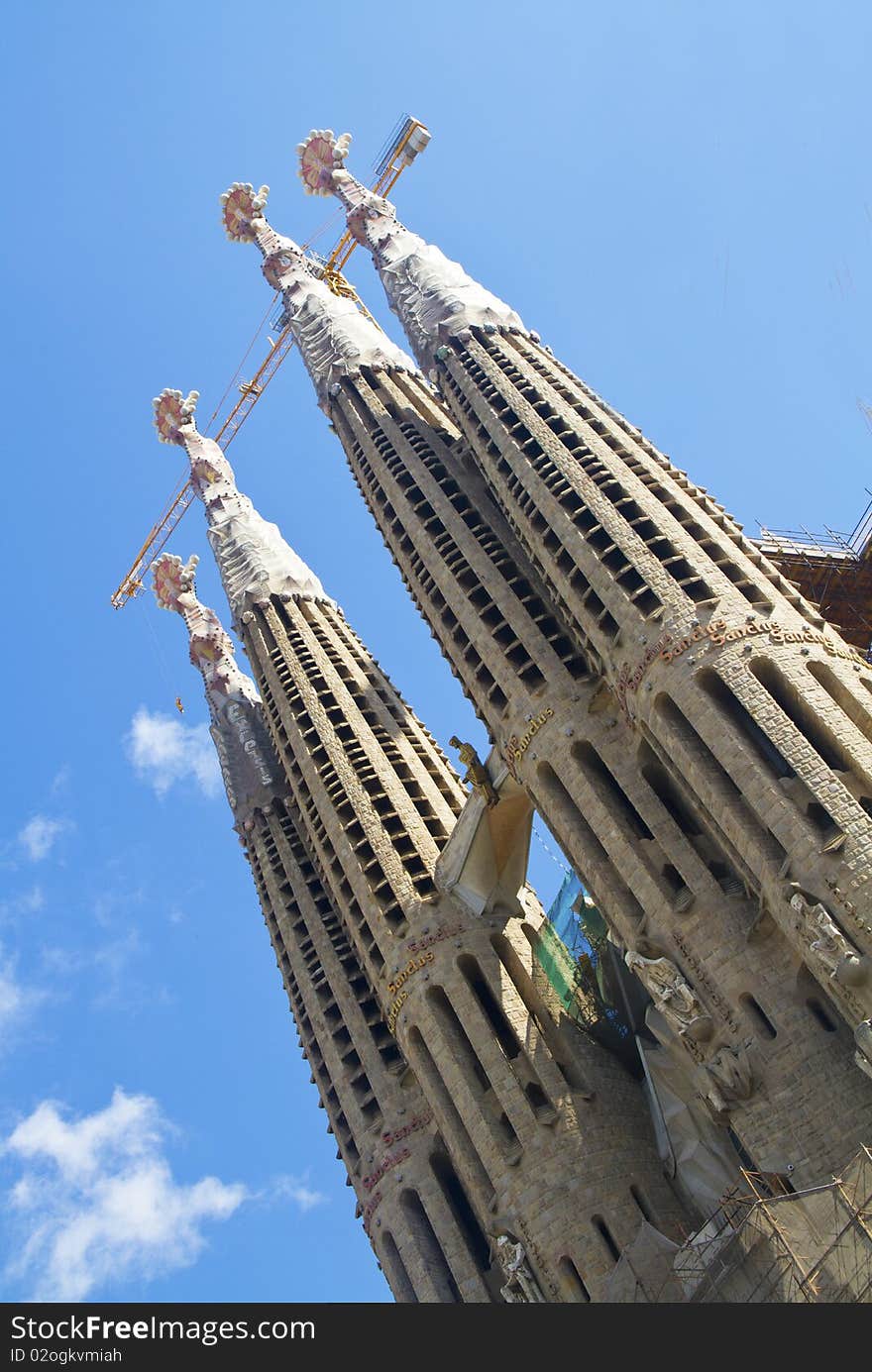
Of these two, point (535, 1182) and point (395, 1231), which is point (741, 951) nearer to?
point (535, 1182)

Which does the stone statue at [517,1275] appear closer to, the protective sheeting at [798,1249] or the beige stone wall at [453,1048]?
the beige stone wall at [453,1048]

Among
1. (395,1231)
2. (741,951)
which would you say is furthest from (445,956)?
(741,951)

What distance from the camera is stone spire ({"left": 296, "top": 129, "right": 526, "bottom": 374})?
48.2 meters

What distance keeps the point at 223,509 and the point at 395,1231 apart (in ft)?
108

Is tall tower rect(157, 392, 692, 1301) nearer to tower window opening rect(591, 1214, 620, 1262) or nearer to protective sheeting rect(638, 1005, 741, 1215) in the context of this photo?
tower window opening rect(591, 1214, 620, 1262)

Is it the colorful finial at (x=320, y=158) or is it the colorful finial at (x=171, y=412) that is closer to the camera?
the colorful finial at (x=320, y=158)

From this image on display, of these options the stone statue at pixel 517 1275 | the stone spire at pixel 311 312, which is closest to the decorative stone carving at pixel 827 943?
the stone statue at pixel 517 1275

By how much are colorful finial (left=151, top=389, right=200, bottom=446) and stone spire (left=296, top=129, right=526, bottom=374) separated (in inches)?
527

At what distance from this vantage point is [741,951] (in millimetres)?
32344

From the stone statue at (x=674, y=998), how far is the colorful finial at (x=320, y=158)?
123 feet

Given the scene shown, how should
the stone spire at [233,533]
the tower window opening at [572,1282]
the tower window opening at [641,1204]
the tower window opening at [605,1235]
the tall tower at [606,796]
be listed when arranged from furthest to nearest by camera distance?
the stone spire at [233,533]
the tower window opening at [641,1204]
the tower window opening at [605,1235]
the tower window opening at [572,1282]
the tall tower at [606,796]

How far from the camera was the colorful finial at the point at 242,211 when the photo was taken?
6462 cm

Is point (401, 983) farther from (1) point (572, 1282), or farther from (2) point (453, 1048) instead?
(1) point (572, 1282)
